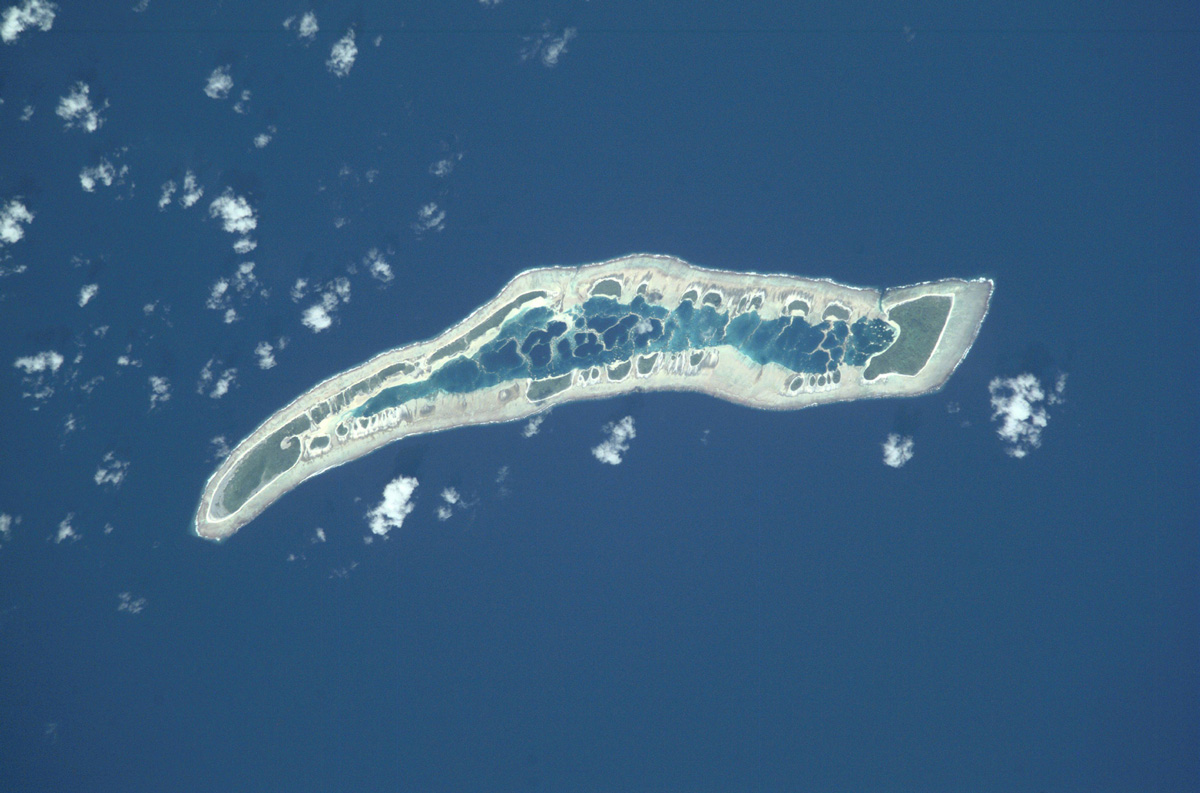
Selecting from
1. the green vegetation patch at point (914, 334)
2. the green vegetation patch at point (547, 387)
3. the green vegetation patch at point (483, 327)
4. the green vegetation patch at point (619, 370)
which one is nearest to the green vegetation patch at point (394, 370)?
the green vegetation patch at point (483, 327)

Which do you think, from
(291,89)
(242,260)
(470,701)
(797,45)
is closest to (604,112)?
(797,45)

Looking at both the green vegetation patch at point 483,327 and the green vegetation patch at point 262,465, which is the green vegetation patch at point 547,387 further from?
the green vegetation patch at point 262,465

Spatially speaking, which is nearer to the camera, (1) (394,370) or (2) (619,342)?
(1) (394,370)

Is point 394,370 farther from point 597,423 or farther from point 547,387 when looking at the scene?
point 597,423

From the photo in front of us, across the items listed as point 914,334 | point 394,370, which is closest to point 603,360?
point 394,370

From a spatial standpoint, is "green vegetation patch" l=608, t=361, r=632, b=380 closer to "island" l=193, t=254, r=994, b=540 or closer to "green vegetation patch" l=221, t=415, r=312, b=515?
"island" l=193, t=254, r=994, b=540

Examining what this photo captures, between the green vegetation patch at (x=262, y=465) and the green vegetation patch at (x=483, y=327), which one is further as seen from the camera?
the green vegetation patch at (x=483, y=327)
